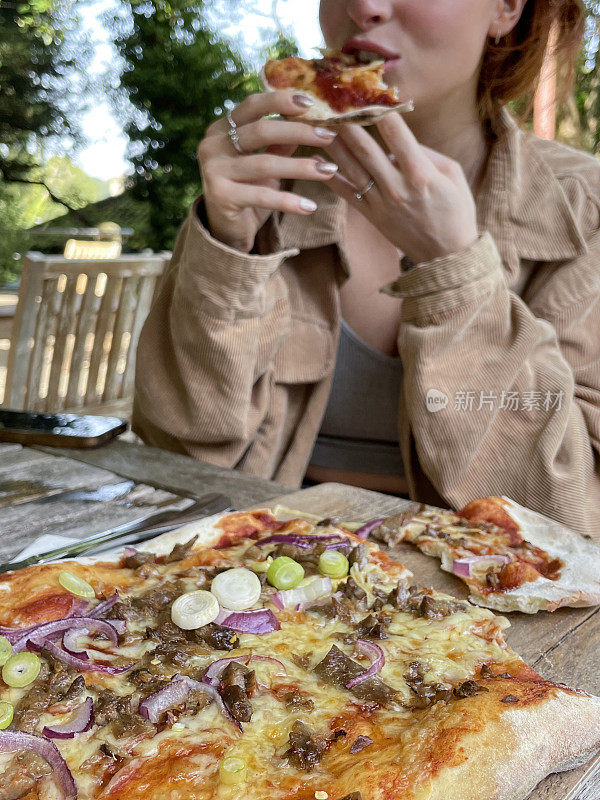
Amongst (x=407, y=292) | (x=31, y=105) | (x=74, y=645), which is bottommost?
(x=74, y=645)

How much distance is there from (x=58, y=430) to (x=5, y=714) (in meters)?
1.39

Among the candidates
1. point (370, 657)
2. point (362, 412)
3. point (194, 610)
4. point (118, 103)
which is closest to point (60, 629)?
point (194, 610)

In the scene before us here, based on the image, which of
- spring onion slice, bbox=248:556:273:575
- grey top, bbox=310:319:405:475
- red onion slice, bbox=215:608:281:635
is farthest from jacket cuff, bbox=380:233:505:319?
red onion slice, bbox=215:608:281:635

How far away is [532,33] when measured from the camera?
2535 millimetres

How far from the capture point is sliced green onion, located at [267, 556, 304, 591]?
142 cm

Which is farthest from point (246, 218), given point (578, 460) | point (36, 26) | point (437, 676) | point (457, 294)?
point (36, 26)

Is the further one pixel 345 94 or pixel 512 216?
pixel 512 216

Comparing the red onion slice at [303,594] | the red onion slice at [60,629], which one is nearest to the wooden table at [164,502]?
the red onion slice at [303,594]

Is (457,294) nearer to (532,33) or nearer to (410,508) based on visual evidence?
(410,508)

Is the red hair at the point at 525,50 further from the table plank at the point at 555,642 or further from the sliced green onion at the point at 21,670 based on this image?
the sliced green onion at the point at 21,670

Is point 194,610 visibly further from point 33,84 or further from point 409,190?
point 33,84

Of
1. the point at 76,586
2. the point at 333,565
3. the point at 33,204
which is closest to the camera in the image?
the point at 76,586

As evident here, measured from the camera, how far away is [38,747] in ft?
3.15

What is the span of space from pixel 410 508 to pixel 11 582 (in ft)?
3.16
